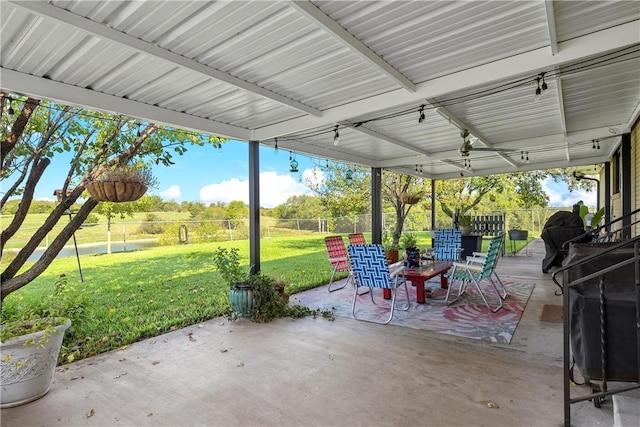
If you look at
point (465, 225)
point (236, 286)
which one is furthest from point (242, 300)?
point (465, 225)

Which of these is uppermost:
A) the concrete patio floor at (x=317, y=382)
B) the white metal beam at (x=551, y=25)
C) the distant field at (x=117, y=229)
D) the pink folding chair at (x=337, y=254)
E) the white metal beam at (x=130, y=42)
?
the white metal beam at (x=551, y=25)

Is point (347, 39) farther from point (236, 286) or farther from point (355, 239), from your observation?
point (355, 239)

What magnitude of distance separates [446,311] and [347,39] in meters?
3.60

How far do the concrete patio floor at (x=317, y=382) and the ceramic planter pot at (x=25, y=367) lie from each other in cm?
8

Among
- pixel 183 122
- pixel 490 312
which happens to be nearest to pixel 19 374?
pixel 183 122

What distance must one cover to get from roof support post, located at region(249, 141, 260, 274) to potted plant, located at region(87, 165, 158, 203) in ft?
5.94

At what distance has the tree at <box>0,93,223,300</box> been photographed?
145 inches

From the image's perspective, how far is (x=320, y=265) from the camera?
8.79m

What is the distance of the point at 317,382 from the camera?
8.93ft

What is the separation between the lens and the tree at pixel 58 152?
12.1 ft

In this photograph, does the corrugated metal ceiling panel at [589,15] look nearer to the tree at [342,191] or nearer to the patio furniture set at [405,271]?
the patio furniture set at [405,271]

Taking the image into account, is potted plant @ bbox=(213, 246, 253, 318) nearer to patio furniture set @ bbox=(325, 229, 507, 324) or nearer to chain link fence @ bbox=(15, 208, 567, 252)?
patio furniture set @ bbox=(325, 229, 507, 324)

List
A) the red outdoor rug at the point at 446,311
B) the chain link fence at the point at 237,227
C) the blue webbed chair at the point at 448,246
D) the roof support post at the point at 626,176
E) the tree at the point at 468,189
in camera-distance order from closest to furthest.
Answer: the red outdoor rug at the point at 446,311 < the roof support post at the point at 626,176 < the blue webbed chair at the point at 448,246 < the chain link fence at the point at 237,227 < the tree at the point at 468,189

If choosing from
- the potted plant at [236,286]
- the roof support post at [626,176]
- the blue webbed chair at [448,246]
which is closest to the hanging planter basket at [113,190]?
the potted plant at [236,286]
